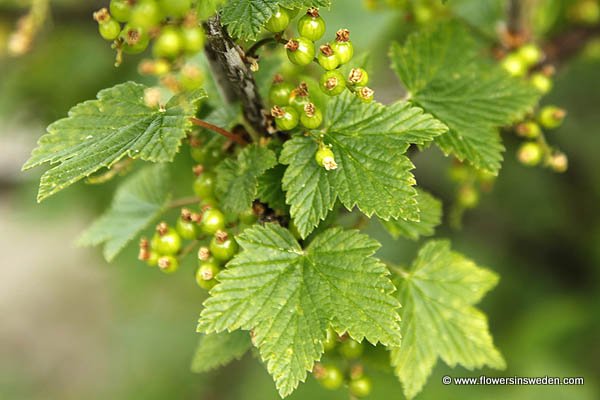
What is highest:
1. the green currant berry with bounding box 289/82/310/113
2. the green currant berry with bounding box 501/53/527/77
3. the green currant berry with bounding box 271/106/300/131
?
the green currant berry with bounding box 501/53/527/77

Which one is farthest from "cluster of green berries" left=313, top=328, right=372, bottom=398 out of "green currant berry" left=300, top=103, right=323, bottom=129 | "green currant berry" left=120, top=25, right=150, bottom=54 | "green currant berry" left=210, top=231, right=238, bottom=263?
"green currant berry" left=120, top=25, right=150, bottom=54

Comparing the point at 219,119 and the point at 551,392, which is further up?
the point at 219,119

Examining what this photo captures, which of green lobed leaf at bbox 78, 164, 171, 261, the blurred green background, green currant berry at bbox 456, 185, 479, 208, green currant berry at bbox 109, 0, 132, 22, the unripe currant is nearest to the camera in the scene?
green currant berry at bbox 109, 0, 132, 22

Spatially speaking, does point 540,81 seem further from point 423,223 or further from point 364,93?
point 364,93

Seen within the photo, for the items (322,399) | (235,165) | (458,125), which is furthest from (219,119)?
(322,399)

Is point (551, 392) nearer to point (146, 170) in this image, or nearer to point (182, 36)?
point (146, 170)

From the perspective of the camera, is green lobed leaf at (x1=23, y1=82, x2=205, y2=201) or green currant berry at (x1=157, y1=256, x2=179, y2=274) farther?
green currant berry at (x1=157, y1=256, x2=179, y2=274)

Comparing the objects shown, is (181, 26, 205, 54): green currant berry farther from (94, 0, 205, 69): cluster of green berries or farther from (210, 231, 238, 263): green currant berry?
(210, 231, 238, 263): green currant berry
